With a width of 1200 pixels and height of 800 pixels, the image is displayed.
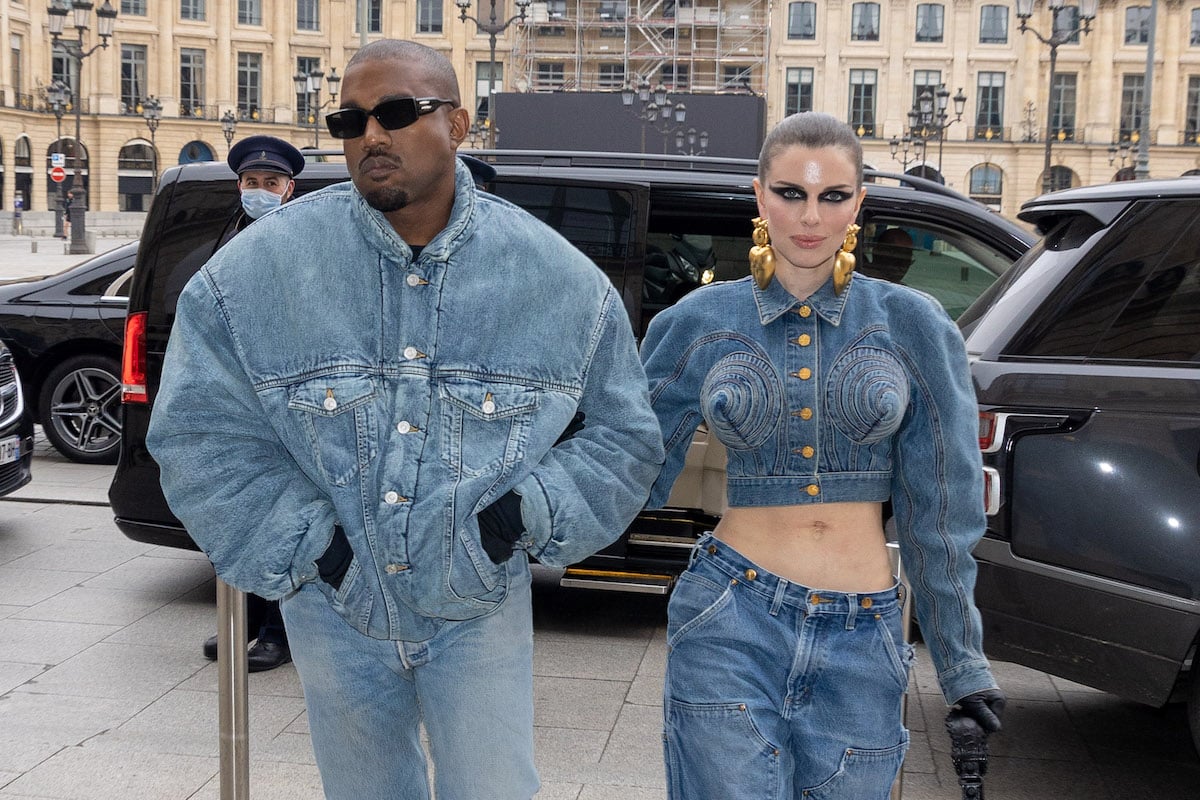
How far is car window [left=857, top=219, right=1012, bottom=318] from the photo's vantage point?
5.78m

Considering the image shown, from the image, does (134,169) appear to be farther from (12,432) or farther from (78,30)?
(12,432)

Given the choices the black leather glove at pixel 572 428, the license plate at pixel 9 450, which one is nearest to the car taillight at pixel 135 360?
the license plate at pixel 9 450

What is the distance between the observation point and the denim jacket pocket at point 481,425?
2.18m

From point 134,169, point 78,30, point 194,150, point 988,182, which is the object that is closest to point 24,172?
point 134,169

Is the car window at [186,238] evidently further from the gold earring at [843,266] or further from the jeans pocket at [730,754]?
the jeans pocket at [730,754]

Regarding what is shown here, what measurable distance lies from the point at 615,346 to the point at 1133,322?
7.20 ft

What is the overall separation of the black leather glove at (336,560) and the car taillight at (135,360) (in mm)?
3688

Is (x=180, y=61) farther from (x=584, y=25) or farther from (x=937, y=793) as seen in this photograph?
(x=937, y=793)

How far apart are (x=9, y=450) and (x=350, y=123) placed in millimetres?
5865

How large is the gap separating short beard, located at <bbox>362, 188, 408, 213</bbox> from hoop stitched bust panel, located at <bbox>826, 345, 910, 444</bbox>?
0.82 meters

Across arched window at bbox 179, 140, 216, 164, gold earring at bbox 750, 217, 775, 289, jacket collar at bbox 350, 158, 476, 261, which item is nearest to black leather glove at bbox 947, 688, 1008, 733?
gold earring at bbox 750, 217, 775, 289

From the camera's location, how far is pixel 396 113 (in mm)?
2229

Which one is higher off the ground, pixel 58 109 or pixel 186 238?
pixel 58 109

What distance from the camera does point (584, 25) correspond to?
6831 cm
